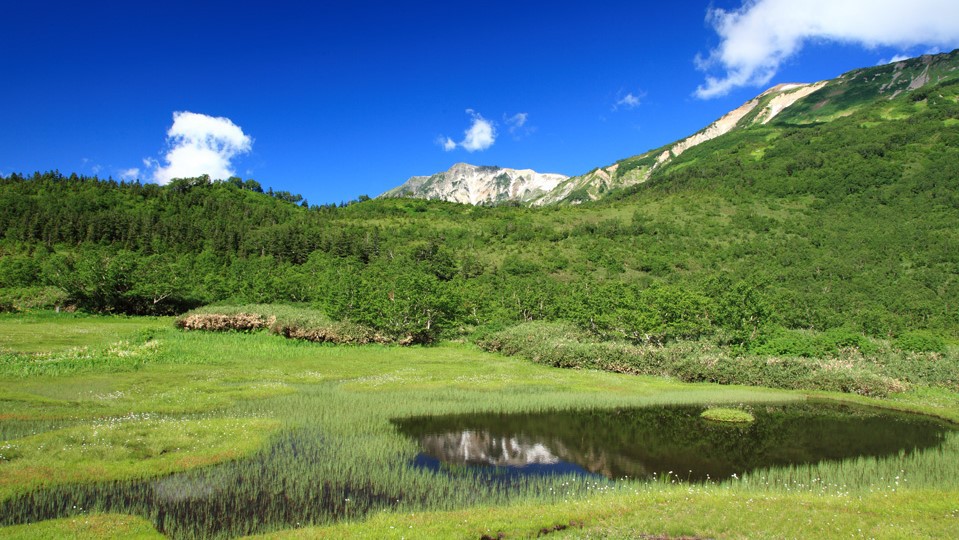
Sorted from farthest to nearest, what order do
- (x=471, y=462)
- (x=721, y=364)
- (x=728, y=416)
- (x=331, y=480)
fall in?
1. (x=721, y=364)
2. (x=728, y=416)
3. (x=471, y=462)
4. (x=331, y=480)

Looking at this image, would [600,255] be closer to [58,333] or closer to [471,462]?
[58,333]

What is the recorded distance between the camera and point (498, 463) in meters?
21.1

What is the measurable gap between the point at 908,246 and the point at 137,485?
14681cm

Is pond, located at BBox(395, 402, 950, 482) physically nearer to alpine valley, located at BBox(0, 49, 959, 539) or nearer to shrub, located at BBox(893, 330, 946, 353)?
Answer: alpine valley, located at BBox(0, 49, 959, 539)

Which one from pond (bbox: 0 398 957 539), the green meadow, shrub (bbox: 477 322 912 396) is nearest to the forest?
shrub (bbox: 477 322 912 396)

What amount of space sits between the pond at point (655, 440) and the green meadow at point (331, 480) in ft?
3.95

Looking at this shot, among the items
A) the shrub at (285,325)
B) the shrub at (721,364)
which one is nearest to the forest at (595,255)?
the shrub at (285,325)

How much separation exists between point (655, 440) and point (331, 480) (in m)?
16.0

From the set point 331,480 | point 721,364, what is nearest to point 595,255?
point 721,364

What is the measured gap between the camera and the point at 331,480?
58.4 ft

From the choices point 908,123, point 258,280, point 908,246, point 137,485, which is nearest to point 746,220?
point 908,246

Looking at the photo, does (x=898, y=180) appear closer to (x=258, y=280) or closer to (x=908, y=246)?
(x=908, y=246)

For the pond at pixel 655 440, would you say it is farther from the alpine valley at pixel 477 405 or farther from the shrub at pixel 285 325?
the shrub at pixel 285 325

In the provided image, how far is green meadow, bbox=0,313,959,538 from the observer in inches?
539
